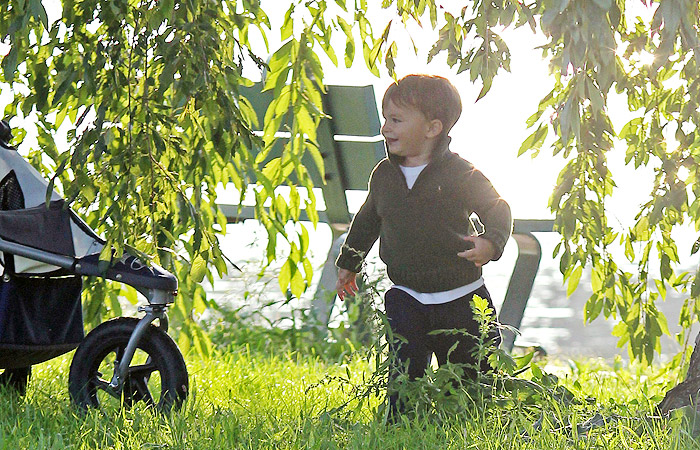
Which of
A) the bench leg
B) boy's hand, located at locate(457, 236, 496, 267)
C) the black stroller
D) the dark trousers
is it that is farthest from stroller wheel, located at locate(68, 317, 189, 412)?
the bench leg

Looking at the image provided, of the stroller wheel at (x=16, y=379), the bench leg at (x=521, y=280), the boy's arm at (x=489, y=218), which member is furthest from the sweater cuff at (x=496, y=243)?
the bench leg at (x=521, y=280)

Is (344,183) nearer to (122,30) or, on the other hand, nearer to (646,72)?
(646,72)

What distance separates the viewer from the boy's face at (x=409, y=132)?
2.29m

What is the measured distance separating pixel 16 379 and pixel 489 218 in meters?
1.45

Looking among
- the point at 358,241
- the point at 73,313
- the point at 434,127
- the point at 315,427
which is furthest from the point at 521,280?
the point at 73,313

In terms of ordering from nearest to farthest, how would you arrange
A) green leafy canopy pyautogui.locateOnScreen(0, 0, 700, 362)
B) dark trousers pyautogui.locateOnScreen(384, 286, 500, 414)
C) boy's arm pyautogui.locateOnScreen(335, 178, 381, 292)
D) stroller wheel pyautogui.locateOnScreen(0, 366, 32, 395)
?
1. green leafy canopy pyautogui.locateOnScreen(0, 0, 700, 362)
2. dark trousers pyautogui.locateOnScreen(384, 286, 500, 414)
3. boy's arm pyautogui.locateOnScreen(335, 178, 381, 292)
4. stroller wheel pyautogui.locateOnScreen(0, 366, 32, 395)

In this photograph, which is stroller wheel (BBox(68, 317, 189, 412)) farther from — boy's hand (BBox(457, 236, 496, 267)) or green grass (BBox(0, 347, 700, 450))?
boy's hand (BBox(457, 236, 496, 267))

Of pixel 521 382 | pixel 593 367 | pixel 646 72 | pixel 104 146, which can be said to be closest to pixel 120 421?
pixel 104 146

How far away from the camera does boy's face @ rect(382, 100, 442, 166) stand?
7.53 ft

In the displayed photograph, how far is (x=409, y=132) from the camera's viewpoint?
2.30 m

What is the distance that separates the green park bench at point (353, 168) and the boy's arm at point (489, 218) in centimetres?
141

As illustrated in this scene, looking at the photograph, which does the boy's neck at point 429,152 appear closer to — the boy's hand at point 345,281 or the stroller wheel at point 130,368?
the boy's hand at point 345,281

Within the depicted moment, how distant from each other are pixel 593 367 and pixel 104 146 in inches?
115

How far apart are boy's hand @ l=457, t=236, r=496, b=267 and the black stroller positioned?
733 mm
